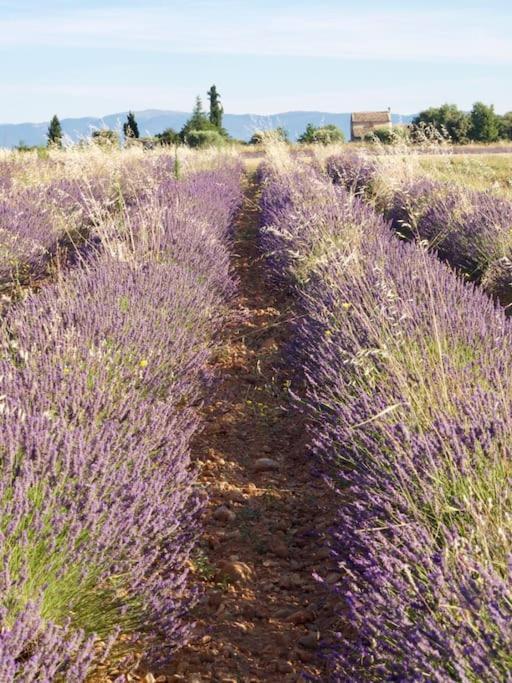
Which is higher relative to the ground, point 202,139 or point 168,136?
point 168,136

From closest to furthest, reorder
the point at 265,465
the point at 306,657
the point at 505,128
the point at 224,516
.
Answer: the point at 306,657, the point at 224,516, the point at 265,465, the point at 505,128

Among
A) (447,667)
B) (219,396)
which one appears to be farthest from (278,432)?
(447,667)

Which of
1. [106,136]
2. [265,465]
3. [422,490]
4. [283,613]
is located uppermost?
[106,136]

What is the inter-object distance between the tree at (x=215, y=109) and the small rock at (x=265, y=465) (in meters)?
40.5

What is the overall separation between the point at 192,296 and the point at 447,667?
330cm

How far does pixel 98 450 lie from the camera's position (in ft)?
8.32

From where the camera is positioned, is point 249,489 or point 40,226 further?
point 40,226

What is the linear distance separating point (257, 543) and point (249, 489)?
0.47 m

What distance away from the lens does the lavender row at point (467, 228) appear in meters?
6.54

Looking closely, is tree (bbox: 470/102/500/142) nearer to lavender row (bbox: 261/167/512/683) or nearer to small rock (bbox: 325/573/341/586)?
lavender row (bbox: 261/167/512/683)

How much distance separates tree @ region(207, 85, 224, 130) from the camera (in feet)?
144

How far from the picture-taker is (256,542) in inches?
129

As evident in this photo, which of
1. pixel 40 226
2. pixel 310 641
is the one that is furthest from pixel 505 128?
pixel 310 641

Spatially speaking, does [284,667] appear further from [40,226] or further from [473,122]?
[473,122]
